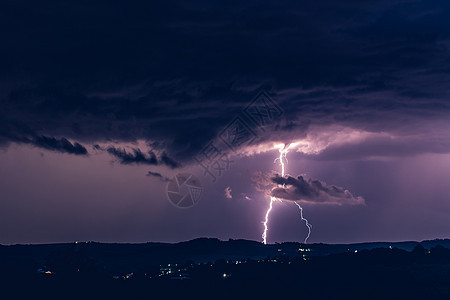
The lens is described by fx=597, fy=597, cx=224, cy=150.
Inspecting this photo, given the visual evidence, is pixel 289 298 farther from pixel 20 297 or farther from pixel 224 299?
pixel 20 297

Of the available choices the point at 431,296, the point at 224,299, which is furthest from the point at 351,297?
the point at 224,299

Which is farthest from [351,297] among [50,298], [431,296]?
[50,298]

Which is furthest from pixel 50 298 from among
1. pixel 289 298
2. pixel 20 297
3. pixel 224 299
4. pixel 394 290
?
pixel 394 290

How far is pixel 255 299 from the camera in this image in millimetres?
196500

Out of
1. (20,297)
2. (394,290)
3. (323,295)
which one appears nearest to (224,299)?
(323,295)

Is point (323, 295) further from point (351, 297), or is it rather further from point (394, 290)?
point (394, 290)

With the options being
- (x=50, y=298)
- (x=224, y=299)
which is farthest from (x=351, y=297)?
(x=50, y=298)

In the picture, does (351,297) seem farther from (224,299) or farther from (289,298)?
(224,299)

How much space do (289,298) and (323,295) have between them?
11.2 metres

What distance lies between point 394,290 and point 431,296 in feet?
37.5

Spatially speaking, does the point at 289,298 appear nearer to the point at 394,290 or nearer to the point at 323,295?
the point at 323,295

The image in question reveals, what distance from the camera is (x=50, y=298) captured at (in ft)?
655

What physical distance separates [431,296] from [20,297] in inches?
5245

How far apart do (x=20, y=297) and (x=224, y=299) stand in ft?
222
